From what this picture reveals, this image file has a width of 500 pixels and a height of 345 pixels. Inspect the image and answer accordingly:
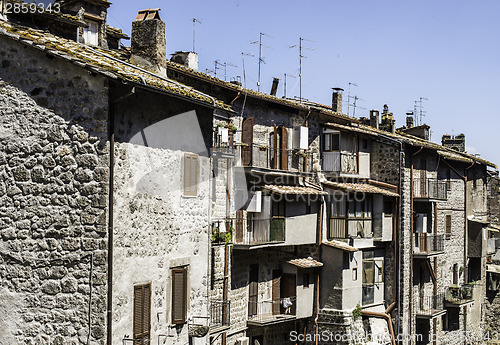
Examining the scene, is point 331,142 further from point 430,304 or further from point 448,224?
point 448,224

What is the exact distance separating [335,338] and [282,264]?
444cm

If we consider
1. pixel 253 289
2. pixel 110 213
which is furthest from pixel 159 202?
pixel 253 289

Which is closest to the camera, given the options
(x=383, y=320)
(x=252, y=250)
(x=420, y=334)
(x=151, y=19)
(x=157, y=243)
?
(x=157, y=243)

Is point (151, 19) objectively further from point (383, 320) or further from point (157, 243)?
point (383, 320)

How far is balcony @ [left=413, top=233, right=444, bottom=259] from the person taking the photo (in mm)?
37578

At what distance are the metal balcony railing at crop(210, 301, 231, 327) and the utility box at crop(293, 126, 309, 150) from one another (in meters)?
9.39

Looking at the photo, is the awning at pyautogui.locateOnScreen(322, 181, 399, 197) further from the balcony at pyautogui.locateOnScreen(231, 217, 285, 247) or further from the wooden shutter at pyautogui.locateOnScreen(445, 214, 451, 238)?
the wooden shutter at pyautogui.locateOnScreen(445, 214, 451, 238)

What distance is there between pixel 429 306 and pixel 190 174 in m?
27.4

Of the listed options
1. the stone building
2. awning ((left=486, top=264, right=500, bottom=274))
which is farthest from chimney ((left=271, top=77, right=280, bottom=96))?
awning ((left=486, top=264, right=500, bottom=274))

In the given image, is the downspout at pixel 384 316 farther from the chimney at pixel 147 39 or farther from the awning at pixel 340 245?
the chimney at pixel 147 39

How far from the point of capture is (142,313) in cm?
1445

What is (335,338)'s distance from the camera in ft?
103

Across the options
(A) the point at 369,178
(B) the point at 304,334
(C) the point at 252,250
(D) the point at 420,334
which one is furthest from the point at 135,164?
(D) the point at 420,334

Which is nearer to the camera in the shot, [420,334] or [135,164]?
[135,164]
